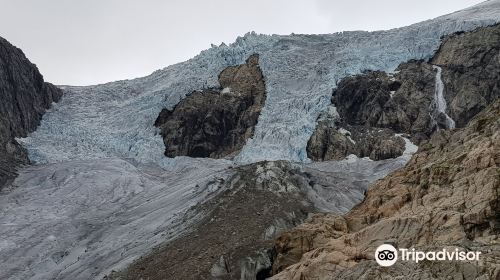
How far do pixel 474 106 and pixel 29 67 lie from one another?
48100 mm

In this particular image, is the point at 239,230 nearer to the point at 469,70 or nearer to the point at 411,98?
the point at 411,98

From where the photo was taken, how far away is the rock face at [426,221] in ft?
48.5

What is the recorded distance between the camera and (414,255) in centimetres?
1509

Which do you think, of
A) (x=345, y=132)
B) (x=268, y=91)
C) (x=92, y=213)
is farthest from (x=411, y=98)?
(x=92, y=213)

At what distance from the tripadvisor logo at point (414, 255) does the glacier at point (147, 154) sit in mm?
18371

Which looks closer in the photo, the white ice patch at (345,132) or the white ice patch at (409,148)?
the white ice patch at (409,148)

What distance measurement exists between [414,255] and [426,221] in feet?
7.00

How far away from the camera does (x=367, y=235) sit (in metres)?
18.6

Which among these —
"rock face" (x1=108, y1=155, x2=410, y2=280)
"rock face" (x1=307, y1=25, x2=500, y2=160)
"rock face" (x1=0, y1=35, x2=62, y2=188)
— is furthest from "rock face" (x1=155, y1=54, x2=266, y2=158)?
"rock face" (x1=108, y1=155, x2=410, y2=280)

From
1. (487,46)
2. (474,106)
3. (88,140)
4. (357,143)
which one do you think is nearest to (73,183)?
(88,140)

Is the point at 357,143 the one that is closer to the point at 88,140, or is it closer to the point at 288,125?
the point at 288,125

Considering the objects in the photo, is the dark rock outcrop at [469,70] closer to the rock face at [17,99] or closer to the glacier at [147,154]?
the glacier at [147,154]

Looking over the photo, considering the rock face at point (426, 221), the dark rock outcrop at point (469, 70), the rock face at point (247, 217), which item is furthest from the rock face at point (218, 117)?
the rock face at point (426, 221)

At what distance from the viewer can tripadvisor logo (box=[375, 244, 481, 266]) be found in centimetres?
1401
